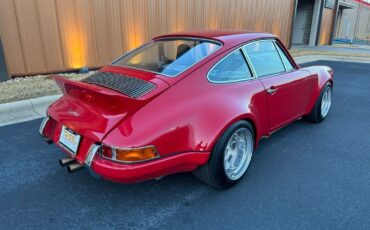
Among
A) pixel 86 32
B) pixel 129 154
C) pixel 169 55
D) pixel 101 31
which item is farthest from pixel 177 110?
pixel 101 31

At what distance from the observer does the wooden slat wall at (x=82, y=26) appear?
596 cm

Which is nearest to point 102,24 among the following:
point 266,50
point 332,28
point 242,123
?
point 266,50

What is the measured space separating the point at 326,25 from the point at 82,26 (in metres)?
17.0

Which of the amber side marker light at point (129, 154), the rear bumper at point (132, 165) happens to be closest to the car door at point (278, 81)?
the rear bumper at point (132, 165)

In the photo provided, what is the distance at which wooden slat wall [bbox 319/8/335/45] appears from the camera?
18.1 meters

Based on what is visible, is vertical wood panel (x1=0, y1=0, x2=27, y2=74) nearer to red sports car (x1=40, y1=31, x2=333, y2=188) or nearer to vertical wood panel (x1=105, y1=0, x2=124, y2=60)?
vertical wood panel (x1=105, y1=0, x2=124, y2=60)

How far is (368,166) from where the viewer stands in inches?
123

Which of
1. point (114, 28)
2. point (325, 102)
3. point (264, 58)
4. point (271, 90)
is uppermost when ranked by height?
point (114, 28)

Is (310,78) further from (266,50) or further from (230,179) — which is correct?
(230,179)

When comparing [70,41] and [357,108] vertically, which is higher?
[70,41]

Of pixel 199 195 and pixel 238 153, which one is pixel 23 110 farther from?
pixel 238 153

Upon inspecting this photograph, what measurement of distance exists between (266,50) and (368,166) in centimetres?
170

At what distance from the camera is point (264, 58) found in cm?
327

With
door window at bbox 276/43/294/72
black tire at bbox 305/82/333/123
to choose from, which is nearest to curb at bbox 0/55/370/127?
door window at bbox 276/43/294/72
